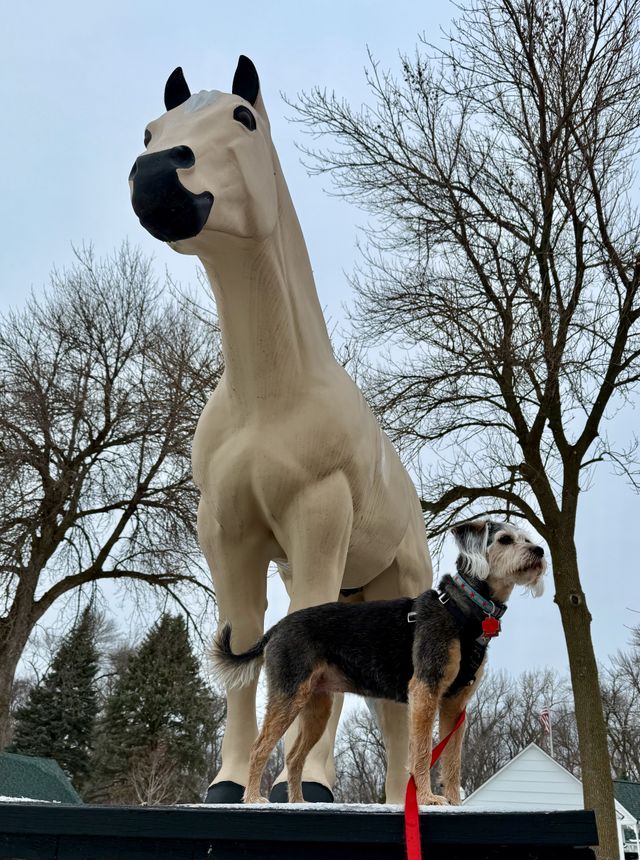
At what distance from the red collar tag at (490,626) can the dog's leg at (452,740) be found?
0.53ft

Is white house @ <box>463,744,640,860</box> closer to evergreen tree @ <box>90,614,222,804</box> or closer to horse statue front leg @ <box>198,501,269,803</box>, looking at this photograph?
evergreen tree @ <box>90,614,222,804</box>

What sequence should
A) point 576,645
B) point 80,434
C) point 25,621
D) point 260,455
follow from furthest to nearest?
point 80,434
point 25,621
point 576,645
point 260,455

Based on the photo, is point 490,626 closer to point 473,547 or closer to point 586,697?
point 473,547

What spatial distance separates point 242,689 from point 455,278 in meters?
9.77

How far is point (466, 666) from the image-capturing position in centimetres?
A: 232

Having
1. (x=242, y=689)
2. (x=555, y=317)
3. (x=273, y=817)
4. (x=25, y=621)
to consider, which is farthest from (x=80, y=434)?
(x=273, y=817)

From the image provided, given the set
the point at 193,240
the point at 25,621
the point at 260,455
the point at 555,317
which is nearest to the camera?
the point at 193,240

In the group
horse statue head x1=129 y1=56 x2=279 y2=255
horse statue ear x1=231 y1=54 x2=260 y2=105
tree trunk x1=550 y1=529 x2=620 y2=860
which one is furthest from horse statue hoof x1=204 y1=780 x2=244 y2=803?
tree trunk x1=550 y1=529 x2=620 y2=860

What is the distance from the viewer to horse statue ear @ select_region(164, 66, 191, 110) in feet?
9.98

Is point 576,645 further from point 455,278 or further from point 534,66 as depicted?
point 534,66

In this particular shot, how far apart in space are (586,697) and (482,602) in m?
8.87

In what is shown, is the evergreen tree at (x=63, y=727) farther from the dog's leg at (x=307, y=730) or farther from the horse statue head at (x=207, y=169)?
the horse statue head at (x=207, y=169)

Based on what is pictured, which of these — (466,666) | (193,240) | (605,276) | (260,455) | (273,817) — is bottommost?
(273,817)

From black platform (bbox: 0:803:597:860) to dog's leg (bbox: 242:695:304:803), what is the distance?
1.87ft
